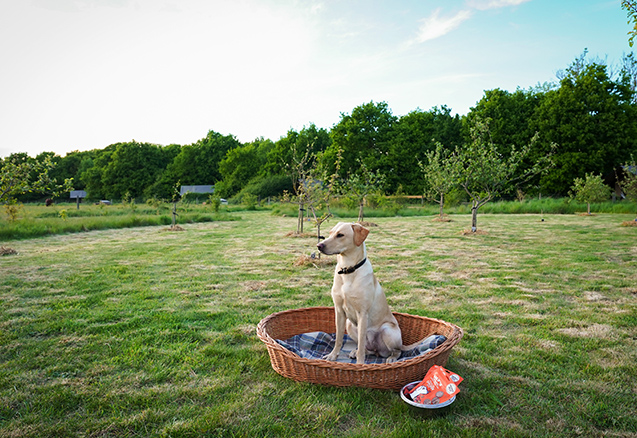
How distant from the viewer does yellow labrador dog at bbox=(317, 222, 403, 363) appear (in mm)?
2967

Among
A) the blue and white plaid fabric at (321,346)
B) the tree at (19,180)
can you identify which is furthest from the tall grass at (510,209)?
the blue and white plaid fabric at (321,346)

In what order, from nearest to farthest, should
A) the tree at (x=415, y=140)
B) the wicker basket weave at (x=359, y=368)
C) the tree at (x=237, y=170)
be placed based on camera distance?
the wicker basket weave at (x=359, y=368) → the tree at (x=415, y=140) → the tree at (x=237, y=170)

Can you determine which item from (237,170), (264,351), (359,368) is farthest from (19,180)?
(237,170)

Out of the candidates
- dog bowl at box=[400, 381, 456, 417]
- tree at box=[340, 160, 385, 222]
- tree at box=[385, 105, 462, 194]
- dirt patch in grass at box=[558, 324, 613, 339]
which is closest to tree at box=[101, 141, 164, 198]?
tree at box=[385, 105, 462, 194]

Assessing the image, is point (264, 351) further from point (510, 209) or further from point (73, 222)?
point (510, 209)

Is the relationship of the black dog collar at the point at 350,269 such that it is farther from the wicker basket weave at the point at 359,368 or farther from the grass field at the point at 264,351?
the grass field at the point at 264,351

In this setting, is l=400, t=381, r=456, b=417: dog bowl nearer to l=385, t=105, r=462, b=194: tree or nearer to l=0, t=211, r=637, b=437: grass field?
l=0, t=211, r=637, b=437: grass field

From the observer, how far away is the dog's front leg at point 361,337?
294 cm

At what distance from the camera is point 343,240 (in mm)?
2998

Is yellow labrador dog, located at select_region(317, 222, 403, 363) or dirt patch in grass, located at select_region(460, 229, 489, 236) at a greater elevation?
yellow labrador dog, located at select_region(317, 222, 403, 363)

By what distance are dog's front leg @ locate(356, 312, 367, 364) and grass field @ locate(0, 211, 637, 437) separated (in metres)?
0.42

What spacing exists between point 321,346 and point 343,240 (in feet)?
3.88

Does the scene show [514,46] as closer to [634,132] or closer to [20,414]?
[20,414]

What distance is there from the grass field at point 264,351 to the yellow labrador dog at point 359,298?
53 centimetres
